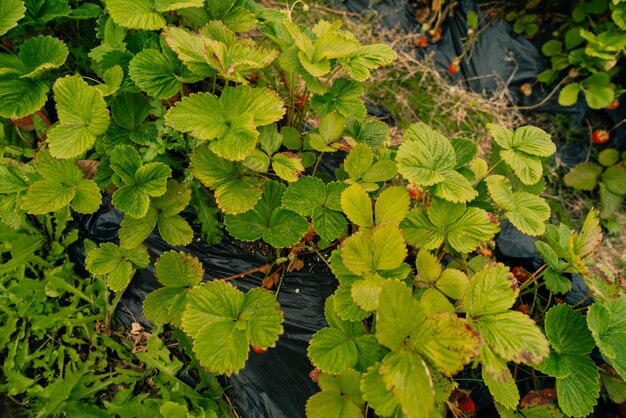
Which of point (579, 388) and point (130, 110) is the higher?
point (130, 110)

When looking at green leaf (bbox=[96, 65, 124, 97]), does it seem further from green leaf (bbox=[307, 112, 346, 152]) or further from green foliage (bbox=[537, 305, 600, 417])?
green foliage (bbox=[537, 305, 600, 417])

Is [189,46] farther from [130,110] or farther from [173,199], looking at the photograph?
[173,199]

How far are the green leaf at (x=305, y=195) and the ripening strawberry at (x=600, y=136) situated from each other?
7.56 ft

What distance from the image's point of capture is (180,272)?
1254mm

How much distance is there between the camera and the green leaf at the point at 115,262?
52.3 inches

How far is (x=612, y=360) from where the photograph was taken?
3.63 ft

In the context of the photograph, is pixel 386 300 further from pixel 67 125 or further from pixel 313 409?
pixel 67 125

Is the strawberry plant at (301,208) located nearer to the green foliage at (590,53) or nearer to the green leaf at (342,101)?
the green leaf at (342,101)

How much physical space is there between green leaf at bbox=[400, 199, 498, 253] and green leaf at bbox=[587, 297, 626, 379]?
0.33m

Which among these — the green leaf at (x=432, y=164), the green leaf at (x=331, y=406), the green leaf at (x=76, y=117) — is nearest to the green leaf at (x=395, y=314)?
the green leaf at (x=331, y=406)

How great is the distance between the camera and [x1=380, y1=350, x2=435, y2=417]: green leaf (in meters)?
0.82

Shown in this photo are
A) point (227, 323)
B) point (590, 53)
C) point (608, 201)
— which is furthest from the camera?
point (608, 201)

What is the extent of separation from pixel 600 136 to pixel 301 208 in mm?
2378

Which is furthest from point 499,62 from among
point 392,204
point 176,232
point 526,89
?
point 176,232
